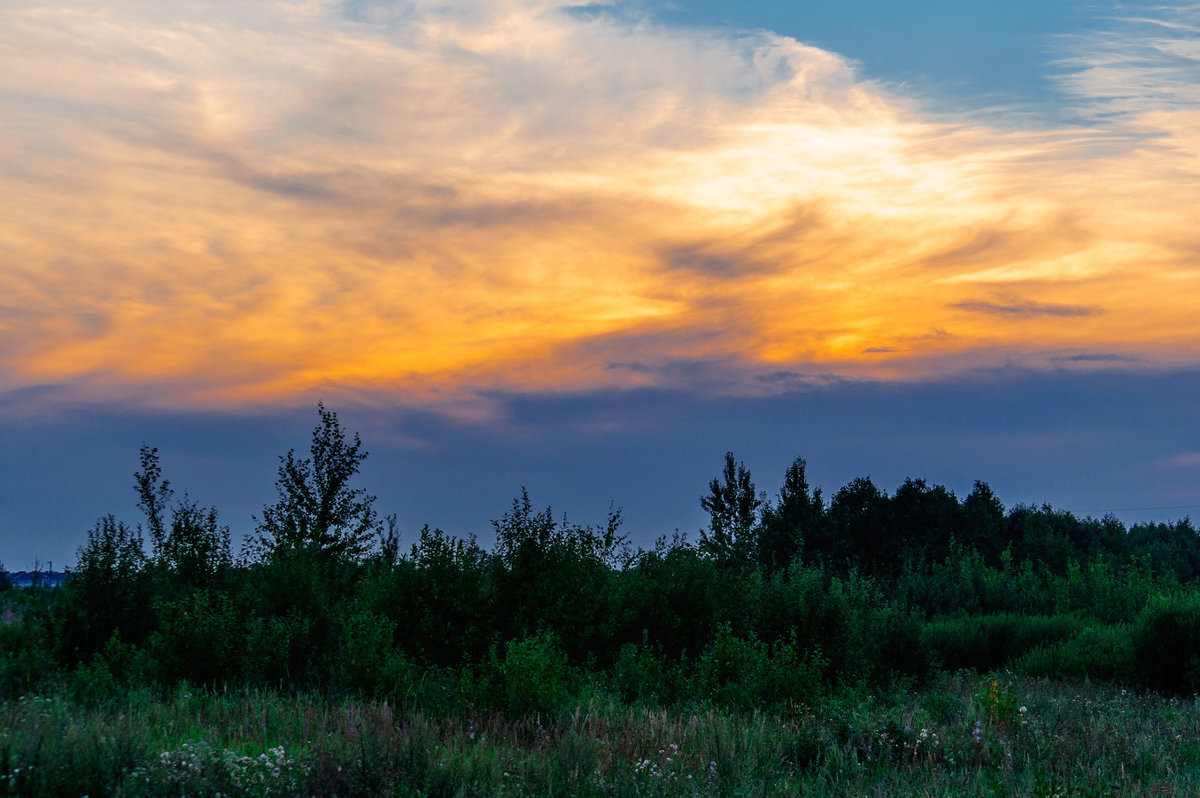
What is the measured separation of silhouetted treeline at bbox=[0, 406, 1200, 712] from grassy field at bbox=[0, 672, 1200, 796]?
1821mm

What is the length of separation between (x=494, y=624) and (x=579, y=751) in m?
8.68

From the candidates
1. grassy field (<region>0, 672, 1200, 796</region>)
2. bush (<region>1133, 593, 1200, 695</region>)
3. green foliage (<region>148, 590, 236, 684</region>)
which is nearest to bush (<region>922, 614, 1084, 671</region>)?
bush (<region>1133, 593, 1200, 695</region>)

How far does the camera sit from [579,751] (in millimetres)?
9625

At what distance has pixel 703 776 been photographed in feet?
30.3

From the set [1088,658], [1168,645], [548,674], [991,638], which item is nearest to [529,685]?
[548,674]

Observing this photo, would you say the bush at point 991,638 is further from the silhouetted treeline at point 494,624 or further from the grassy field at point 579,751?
the grassy field at point 579,751

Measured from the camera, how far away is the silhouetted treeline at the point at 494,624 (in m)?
15.6

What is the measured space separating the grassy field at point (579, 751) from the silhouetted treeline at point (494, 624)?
1.82 meters

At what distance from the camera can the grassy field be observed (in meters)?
8.29

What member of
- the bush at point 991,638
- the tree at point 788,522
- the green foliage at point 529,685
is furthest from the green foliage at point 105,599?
the tree at point 788,522

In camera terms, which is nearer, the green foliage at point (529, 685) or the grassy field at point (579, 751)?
the grassy field at point (579, 751)

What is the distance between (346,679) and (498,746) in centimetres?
528

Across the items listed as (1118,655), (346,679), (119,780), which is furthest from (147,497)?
(1118,655)

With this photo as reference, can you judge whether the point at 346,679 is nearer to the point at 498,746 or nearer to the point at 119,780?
the point at 498,746
